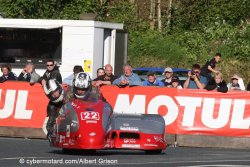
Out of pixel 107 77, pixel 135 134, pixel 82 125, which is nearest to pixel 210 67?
pixel 107 77

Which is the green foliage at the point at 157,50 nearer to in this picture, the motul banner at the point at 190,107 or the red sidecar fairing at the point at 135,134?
the motul banner at the point at 190,107

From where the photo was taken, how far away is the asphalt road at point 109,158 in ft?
49.1

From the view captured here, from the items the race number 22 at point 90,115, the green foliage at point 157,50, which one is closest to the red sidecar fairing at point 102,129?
the race number 22 at point 90,115

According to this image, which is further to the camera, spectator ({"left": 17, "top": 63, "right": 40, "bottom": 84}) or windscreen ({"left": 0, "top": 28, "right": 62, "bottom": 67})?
windscreen ({"left": 0, "top": 28, "right": 62, "bottom": 67})

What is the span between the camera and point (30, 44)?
105ft

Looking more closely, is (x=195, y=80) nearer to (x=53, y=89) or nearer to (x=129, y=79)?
(x=129, y=79)

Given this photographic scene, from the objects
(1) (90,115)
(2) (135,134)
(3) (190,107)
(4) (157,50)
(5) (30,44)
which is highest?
→ (1) (90,115)

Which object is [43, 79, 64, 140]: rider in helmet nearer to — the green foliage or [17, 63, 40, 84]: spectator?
[17, 63, 40, 84]: spectator

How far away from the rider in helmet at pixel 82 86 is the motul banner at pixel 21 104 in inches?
241

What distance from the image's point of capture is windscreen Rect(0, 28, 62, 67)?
31502 mm

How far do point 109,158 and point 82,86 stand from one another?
4.82 ft

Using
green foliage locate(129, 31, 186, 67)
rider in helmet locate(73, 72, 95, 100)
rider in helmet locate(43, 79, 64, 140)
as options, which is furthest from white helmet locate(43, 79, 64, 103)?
green foliage locate(129, 31, 186, 67)

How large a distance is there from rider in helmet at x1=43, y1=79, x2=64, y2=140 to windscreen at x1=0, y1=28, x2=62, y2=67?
13542 millimetres

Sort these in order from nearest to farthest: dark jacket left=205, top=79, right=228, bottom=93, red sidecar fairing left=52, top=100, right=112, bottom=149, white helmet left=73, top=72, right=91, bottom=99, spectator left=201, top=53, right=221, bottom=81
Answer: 1. red sidecar fairing left=52, top=100, right=112, bottom=149
2. white helmet left=73, top=72, right=91, bottom=99
3. dark jacket left=205, top=79, right=228, bottom=93
4. spectator left=201, top=53, right=221, bottom=81
